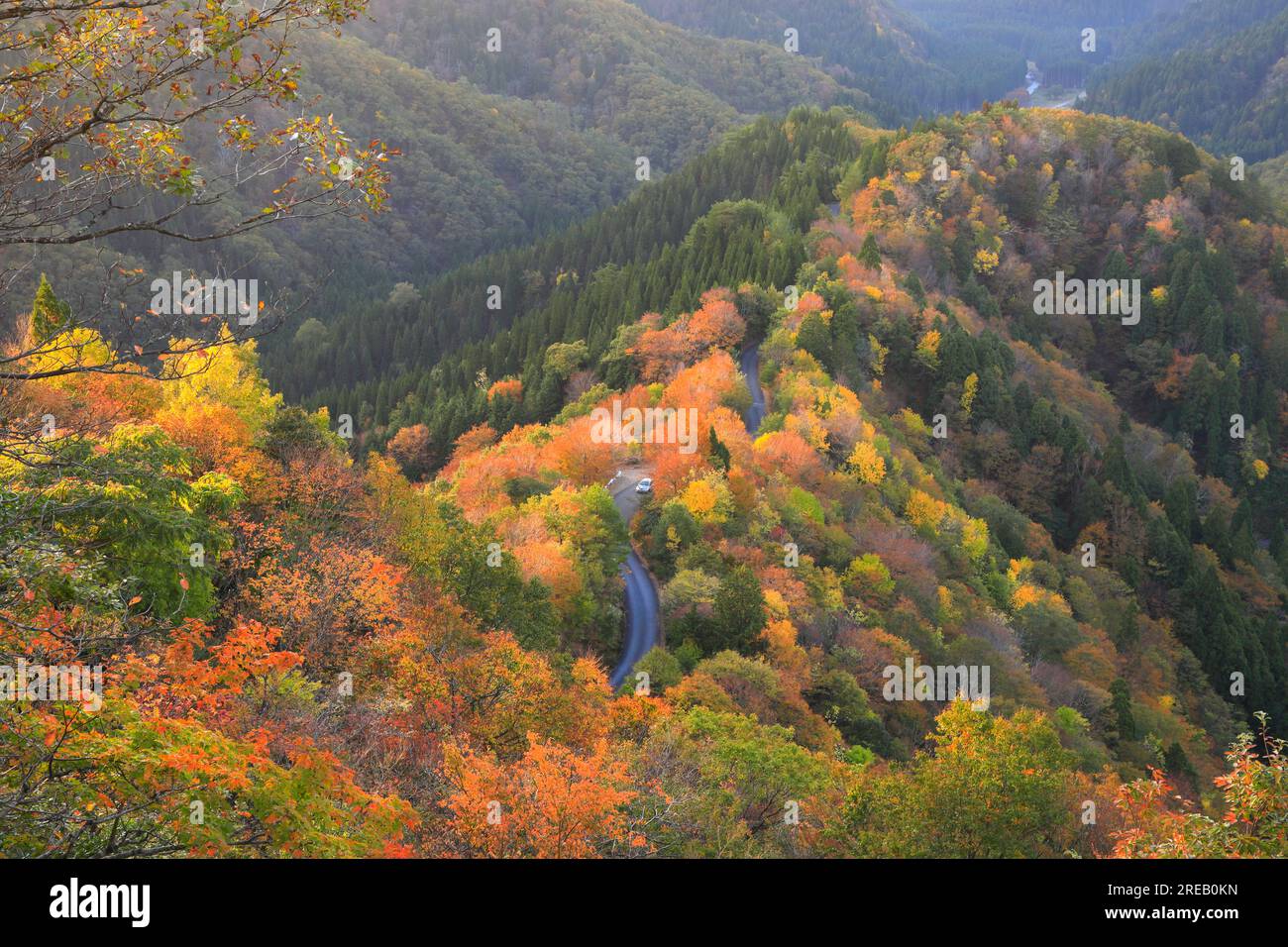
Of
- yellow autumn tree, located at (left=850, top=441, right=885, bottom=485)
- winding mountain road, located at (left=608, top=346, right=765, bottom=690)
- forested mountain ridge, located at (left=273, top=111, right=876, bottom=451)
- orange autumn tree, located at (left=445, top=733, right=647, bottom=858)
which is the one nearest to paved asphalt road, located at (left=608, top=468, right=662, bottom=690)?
winding mountain road, located at (left=608, top=346, right=765, bottom=690)

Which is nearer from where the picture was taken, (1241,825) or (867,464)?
(1241,825)

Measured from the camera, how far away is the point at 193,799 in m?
13.2

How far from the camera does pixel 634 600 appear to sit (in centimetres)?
5694

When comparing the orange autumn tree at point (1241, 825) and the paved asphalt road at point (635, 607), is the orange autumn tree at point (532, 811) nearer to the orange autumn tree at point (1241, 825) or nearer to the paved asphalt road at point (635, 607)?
the orange autumn tree at point (1241, 825)

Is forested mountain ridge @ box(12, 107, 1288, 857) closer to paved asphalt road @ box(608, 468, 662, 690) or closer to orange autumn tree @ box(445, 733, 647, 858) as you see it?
orange autumn tree @ box(445, 733, 647, 858)

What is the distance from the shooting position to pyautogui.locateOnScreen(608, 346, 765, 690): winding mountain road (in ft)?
169

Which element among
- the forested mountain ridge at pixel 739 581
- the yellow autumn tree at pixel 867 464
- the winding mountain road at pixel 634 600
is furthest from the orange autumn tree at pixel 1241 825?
the yellow autumn tree at pixel 867 464

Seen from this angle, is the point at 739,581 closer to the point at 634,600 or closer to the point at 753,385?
the point at 634,600

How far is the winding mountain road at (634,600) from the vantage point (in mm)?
51625

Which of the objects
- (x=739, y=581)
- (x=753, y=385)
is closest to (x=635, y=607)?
(x=739, y=581)
